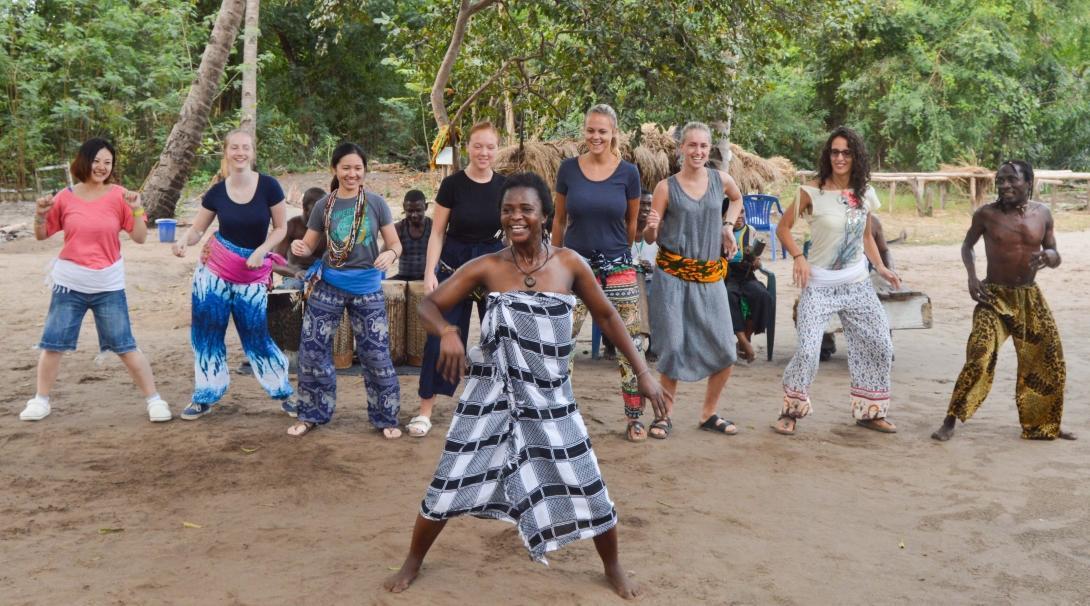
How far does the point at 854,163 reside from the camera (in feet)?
20.0

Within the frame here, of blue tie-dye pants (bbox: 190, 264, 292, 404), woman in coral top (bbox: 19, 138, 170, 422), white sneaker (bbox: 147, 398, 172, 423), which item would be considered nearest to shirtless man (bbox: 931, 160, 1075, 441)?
blue tie-dye pants (bbox: 190, 264, 292, 404)

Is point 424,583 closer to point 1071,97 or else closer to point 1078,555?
point 1078,555

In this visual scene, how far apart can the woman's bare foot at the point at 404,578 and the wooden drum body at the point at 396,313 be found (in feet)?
13.4

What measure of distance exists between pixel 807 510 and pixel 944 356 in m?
4.55

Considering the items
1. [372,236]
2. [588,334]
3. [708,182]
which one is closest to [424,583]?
[372,236]

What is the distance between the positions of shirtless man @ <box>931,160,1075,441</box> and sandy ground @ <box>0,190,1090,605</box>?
9.0 inches

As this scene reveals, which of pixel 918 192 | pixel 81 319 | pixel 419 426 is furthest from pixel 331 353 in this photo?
pixel 918 192

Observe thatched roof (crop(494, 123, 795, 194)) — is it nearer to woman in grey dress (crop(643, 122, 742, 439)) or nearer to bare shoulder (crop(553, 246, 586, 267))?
woman in grey dress (crop(643, 122, 742, 439))

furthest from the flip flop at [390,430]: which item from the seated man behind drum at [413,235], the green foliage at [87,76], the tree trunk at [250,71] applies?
the green foliage at [87,76]

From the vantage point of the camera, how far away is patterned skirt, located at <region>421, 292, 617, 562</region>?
3654mm

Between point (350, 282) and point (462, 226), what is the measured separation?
0.72 meters

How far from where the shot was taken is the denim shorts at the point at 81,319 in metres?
6.09

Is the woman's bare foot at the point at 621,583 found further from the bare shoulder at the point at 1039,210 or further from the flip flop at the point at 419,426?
the bare shoulder at the point at 1039,210

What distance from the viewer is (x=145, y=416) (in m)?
6.46
